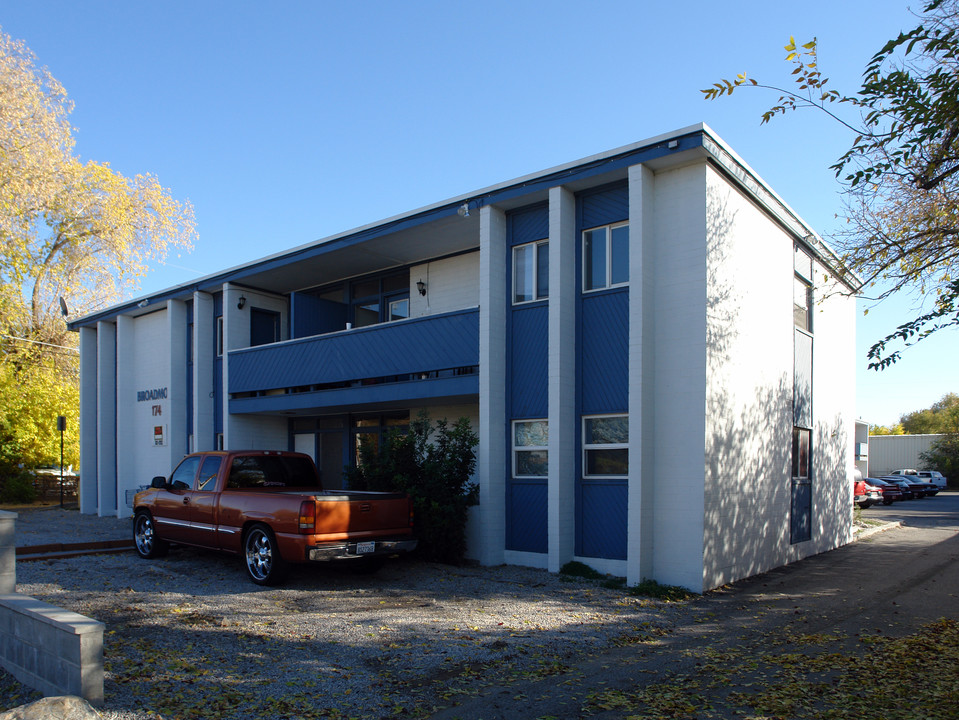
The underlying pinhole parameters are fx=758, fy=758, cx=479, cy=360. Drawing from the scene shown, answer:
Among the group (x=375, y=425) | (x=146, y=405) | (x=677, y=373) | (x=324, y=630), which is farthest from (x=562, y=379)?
(x=146, y=405)

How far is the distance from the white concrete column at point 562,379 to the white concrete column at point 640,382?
1.10 metres

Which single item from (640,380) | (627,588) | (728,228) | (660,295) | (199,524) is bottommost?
(627,588)

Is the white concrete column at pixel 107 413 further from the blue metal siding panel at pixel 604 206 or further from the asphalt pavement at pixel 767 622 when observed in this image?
the asphalt pavement at pixel 767 622

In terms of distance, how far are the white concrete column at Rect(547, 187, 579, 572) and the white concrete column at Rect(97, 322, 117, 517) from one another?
16.5m

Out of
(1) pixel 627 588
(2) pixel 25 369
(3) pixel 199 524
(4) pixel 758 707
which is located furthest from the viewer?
(2) pixel 25 369

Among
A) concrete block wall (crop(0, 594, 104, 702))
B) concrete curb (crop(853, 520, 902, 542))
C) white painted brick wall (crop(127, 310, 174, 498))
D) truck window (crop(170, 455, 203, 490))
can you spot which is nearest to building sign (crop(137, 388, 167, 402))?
white painted brick wall (crop(127, 310, 174, 498))

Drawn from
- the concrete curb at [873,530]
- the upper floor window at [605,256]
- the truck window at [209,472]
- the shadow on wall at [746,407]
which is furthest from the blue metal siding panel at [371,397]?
the concrete curb at [873,530]

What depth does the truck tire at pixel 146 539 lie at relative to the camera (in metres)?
12.7

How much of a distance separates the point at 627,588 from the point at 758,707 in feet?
16.3

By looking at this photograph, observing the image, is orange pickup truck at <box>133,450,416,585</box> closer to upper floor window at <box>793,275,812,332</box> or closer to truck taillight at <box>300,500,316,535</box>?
truck taillight at <box>300,500,316,535</box>

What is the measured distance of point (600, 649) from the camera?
758cm

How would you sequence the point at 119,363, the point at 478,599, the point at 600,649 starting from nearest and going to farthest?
1. the point at 600,649
2. the point at 478,599
3. the point at 119,363

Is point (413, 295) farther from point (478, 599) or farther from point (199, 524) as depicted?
point (478, 599)

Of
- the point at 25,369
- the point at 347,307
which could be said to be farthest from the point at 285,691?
the point at 25,369
